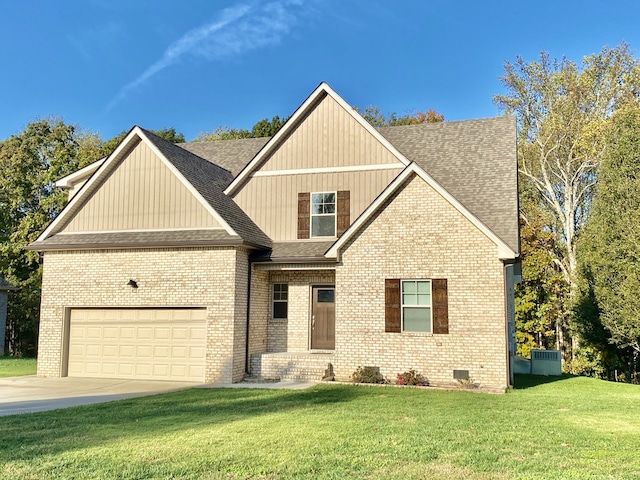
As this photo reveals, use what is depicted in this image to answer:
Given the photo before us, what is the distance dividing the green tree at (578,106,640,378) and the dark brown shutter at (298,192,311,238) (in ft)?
41.0

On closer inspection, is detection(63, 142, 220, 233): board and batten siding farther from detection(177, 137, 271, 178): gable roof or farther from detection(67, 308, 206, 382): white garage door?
detection(177, 137, 271, 178): gable roof

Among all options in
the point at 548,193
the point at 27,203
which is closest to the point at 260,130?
the point at 27,203

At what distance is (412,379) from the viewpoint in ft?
43.5

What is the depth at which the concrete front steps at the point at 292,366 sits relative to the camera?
14.3 meters

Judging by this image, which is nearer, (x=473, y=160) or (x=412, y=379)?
(x=412, y=379)

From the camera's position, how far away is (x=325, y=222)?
656 inches

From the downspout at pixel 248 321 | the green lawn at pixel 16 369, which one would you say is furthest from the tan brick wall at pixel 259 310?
the green lawn at pixel 16 369

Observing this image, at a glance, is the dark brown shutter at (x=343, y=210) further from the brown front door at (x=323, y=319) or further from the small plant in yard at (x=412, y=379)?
the small plant in yard at (x=412, y=379)

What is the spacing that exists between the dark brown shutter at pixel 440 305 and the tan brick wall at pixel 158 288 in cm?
536

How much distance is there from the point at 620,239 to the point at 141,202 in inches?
715

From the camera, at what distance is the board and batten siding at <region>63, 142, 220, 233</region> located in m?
15.5

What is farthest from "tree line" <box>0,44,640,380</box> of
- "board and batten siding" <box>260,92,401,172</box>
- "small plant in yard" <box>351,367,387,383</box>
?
"small plant in yard" <box>351,367,387,383</box>

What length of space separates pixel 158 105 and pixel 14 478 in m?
33.8

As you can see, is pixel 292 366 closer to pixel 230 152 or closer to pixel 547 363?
pixel 547 363
